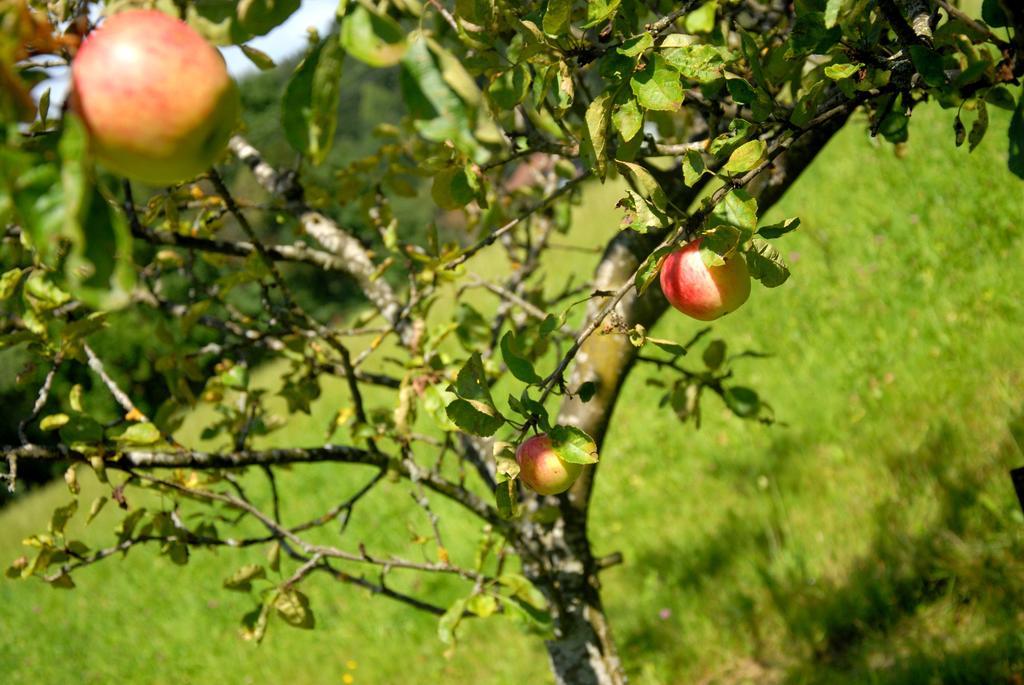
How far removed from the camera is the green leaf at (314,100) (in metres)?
0.52

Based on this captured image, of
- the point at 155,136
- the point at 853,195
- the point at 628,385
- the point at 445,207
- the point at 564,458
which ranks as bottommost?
the point at 564,458

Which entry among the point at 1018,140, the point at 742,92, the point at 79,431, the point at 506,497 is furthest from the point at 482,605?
the point at 1018,140

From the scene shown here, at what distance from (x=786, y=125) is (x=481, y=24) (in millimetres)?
401

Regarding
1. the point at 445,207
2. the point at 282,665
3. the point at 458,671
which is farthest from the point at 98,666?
the point at 445,207

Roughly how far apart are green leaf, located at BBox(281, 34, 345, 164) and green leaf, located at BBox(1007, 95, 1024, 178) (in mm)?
612

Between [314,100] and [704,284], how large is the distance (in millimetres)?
614

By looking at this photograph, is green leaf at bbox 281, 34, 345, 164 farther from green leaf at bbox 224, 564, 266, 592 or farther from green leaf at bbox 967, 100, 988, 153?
green leaf at bbox 224, 564, 266, 592

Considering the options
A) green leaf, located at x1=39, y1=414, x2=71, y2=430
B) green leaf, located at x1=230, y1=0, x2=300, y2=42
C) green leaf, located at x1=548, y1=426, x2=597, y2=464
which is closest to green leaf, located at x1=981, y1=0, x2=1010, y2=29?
green leaf, located at x1=548, y1=426, x2=597, y2=464

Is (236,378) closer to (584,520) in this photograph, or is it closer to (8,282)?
(8,282)

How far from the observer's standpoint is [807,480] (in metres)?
3.08

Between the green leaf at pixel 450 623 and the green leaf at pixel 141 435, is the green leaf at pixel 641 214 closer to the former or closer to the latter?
the green leaf at pixel 450 623

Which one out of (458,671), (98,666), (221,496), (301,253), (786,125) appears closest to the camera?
(786,125)

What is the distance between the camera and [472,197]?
1117 mm

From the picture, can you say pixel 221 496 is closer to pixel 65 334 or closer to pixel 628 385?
pixel 65 334
